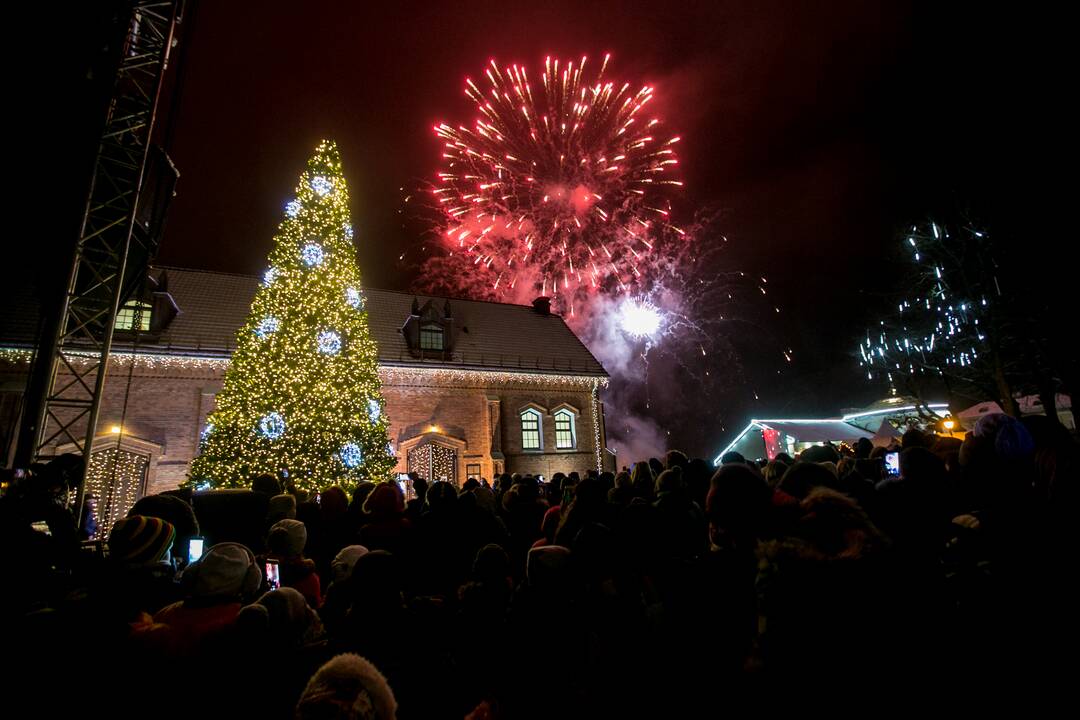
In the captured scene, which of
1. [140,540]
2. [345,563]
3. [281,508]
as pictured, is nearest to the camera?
[140,540]

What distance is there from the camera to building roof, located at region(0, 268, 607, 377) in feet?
61.8

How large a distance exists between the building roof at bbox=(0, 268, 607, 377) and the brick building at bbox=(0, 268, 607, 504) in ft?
0.21

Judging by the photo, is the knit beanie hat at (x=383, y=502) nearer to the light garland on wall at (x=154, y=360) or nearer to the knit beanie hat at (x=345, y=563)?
the knit beanie hat at (x=345, y=563)

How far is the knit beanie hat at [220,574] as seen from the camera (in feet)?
9.20

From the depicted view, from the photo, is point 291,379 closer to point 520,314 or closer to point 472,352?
point 472,352

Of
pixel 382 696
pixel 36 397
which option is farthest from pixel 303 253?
pixel 382 696

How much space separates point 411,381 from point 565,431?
26.5 feet

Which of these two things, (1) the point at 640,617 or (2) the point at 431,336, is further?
(2) the point at 431,336

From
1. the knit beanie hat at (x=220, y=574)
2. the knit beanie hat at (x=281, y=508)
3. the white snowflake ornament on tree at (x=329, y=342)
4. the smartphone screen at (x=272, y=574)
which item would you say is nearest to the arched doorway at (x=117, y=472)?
the white snowflake ornament on tree at (x=329, y=342)

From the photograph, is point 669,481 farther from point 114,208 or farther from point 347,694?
point 114,208

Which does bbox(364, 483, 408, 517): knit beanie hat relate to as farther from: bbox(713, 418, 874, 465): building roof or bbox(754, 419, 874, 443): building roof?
bbox(754, 419, 874, 443): building roof

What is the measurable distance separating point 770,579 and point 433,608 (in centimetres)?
175

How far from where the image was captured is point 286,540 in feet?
14.3

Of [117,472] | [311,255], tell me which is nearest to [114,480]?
[117,472]
